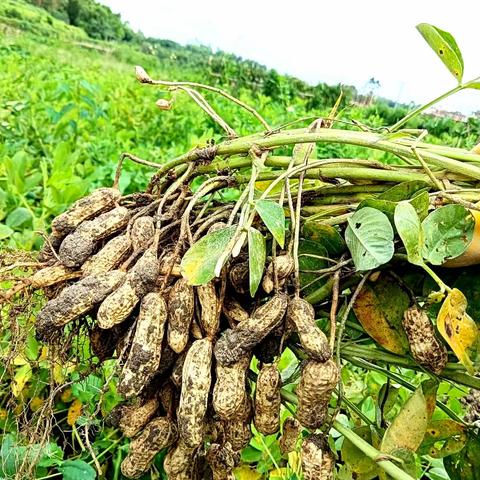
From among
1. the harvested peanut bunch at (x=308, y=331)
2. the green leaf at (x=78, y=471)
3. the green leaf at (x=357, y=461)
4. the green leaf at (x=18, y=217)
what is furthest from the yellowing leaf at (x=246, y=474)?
the green leaf at (x=18, y=217)

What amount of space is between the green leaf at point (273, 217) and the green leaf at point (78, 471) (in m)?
0.68

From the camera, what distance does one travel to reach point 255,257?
691 mm

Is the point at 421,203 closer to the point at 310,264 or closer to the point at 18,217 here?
the point at 310,264

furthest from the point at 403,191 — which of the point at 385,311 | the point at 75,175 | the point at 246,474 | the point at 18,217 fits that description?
the point at 75,175

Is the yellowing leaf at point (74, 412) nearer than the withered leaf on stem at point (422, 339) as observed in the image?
No

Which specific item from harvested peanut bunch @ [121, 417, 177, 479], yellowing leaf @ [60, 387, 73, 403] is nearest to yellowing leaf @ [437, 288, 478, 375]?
harvested peanut bunch @ [121, 417, 177, 479]

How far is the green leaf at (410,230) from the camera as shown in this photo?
2.18 ft

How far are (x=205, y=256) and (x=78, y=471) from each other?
64cm

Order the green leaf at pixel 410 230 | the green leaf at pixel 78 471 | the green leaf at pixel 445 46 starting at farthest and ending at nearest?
1. the green leaf at pixel 78 471
2. the green leaf at pixel 445 46
3. the green leaf at pixel 410 230

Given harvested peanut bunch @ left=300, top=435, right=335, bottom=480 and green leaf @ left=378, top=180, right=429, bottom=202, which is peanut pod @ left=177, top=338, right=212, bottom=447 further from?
green leaf @ left=378, top=180, right=429, bottom=202

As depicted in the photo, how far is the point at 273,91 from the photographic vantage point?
12.8 m

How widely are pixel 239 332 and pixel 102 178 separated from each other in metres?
1.87

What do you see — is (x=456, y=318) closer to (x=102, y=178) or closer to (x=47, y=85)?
(x=102, y=178)

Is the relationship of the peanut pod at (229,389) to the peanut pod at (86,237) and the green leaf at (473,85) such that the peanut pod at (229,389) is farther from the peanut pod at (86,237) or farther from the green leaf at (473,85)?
the green leaf at (473,85)
